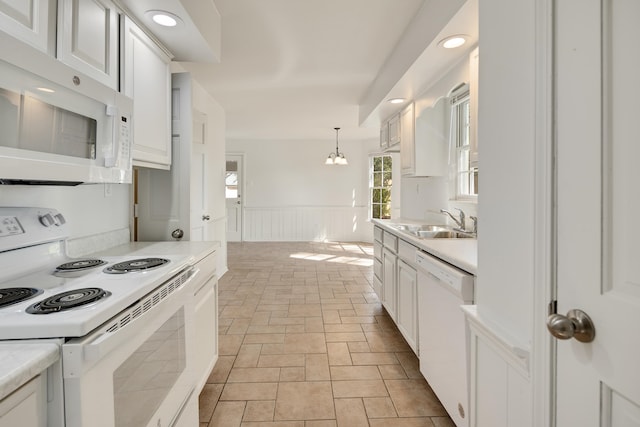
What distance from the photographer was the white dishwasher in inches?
59.8

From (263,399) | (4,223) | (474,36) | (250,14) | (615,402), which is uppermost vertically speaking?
(250,14)

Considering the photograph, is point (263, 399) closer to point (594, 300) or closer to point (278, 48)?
point (594, 300)

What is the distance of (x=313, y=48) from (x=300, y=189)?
16.9ft

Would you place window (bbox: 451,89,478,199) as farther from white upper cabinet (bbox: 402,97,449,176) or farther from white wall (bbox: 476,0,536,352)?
white wall (bbox: 476,0,536,352)

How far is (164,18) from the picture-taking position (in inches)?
73.0

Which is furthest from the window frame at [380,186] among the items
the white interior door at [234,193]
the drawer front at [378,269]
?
the drawer front at [378,269]

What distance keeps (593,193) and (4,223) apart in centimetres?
181

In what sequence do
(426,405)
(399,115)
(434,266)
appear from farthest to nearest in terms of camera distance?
(399,115) < (426,405) < (434,266)

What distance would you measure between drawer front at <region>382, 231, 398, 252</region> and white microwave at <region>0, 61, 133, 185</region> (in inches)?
76.0

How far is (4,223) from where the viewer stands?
1266mm

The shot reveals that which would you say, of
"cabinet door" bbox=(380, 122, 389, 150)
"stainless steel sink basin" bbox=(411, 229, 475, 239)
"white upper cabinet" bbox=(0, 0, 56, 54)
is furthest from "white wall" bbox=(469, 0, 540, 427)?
"cabinet door" bbox=(380, 122, 389, 150)

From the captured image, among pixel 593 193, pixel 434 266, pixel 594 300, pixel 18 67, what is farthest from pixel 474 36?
pixel 18 67

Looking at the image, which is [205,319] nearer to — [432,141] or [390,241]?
[390,241]

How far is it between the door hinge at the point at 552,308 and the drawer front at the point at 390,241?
1905mm
